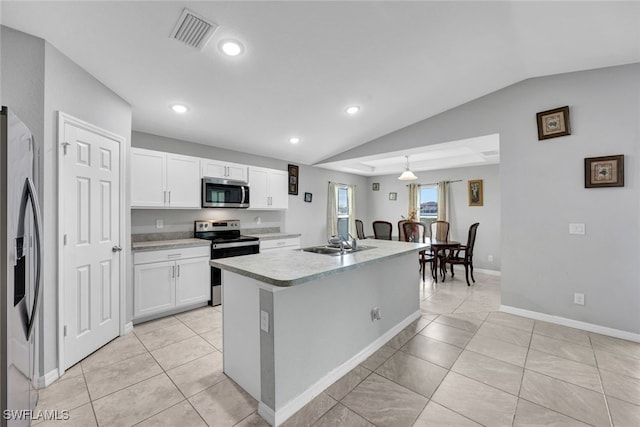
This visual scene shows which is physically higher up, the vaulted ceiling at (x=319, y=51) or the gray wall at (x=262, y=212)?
the vaulted ceiling at (x=319, y=51)

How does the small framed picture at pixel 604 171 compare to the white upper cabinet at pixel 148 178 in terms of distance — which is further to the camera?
the white upper cabinet at pixel 148 178

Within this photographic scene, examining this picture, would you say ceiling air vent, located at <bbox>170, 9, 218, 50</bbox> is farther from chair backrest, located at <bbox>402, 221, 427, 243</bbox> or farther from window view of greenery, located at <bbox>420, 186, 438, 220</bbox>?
window view of greenery, located at <bbox>420, 186, 438, 220</bbox>

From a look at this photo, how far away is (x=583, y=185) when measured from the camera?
9.37ft

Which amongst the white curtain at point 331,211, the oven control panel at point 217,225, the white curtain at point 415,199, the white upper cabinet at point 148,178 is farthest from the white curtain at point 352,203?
the white upper cabinet at point 148,178

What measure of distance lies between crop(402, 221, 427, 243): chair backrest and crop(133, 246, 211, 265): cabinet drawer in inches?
135

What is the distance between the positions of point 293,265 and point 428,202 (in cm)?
557

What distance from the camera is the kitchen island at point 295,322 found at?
1.62 m

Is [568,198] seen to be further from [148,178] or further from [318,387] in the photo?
[148,178]

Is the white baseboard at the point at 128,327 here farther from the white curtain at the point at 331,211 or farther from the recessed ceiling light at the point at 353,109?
the white curtain at the point at 331,211

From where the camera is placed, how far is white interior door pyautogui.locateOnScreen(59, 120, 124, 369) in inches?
84.1

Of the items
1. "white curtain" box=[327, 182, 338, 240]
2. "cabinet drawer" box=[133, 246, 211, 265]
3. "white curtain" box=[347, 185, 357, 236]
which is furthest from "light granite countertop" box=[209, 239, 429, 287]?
"white curtain" box=[347, 185, 357, 236]

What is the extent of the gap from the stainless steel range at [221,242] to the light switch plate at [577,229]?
389 cm

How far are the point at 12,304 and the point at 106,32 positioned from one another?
1.90 meters

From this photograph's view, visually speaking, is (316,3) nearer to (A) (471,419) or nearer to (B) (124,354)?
(A) (471,419)
